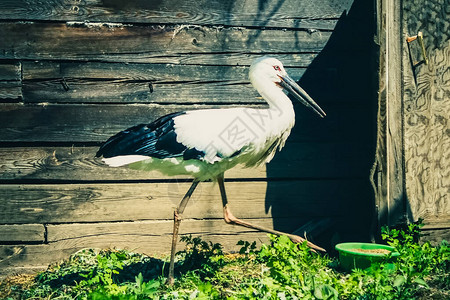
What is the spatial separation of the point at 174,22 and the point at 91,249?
2.08 m

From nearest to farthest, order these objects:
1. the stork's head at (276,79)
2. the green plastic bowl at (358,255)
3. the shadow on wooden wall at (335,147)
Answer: the green plastic bowl at (358,255) < the stork's head at (276,79) < the shadow on wooden wall at (335,147)

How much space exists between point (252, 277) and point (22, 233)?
1.99 m

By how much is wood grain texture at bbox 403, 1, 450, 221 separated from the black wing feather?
1.79 m

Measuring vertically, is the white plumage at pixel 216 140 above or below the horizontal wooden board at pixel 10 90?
below

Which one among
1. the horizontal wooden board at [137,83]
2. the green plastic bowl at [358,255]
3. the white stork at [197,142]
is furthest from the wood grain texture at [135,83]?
the green plastic bowl at [358,255]

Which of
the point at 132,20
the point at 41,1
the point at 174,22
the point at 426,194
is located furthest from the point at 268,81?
the point at 41,1

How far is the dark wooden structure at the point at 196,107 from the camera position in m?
4.20

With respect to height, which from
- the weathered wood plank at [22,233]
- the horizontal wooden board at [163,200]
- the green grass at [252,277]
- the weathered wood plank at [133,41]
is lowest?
the green grass at [252,277]

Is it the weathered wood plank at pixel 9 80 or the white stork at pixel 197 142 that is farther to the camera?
the weathered wood plank at pixel 9 80

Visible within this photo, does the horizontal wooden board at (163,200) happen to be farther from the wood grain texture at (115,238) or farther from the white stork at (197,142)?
the white stork at (197,142)

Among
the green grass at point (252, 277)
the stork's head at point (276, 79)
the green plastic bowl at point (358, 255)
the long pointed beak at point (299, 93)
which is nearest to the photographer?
the green grass at point (252, 277)

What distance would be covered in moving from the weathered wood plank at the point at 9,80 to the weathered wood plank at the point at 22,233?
109cm

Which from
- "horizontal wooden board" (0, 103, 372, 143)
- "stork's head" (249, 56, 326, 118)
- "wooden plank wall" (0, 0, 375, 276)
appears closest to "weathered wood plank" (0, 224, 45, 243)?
"wooden plank wall" (0, 0, 375, 276)

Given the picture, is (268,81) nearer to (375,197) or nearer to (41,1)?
(375,197)
